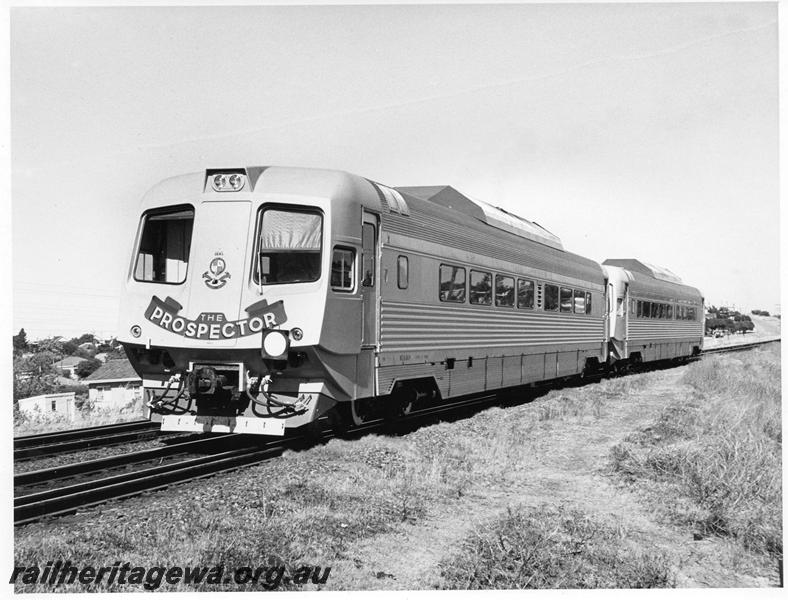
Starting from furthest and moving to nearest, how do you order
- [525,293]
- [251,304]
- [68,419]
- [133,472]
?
[525,293]
[68,419]
[251,304]
[133,472]

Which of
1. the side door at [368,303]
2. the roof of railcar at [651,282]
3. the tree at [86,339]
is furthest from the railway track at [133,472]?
the roof of railcar at [651,282]

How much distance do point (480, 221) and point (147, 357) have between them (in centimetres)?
680

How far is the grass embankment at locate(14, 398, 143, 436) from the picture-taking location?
11.4 metres

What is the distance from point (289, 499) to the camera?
677 centimetres

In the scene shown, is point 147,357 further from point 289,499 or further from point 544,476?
point 544,476

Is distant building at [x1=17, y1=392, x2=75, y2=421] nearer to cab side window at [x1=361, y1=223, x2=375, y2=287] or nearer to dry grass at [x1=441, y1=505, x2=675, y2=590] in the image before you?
cab side window at [x1=361, y1=223, x2=375, y2=287]

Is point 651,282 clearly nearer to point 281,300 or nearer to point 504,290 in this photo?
point 504,290

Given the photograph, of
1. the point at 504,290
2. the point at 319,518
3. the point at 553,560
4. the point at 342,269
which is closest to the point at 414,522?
the point at 319,518

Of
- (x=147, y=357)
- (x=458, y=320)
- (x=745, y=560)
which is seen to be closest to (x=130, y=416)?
(x=147, y=357)

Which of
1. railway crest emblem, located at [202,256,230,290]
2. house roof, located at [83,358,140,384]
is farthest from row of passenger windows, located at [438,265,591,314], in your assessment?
house roof, located at [83,358,140,384]

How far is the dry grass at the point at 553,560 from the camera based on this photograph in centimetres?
507

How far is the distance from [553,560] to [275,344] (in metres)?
4.05

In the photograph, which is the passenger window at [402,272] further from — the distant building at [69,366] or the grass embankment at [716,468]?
the distant building at [69,366]

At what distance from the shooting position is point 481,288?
12.8 m
